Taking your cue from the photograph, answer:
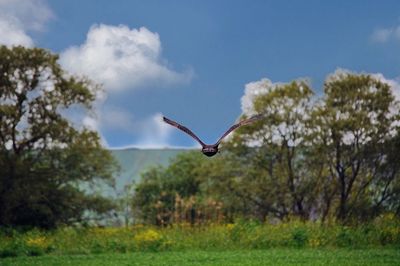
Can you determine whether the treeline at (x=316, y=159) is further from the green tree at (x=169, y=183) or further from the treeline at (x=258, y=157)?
the green tree at (x=169, y=183)

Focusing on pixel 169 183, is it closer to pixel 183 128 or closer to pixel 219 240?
pixel 219 240

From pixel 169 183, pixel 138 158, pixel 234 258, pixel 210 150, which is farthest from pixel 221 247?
pixel 138 158

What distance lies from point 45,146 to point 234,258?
1785cm

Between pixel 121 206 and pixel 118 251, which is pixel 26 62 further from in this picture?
pixel 118 251

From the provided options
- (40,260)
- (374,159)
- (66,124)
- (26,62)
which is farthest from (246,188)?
(40,260)

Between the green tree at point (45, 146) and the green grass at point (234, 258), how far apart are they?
14.1 m

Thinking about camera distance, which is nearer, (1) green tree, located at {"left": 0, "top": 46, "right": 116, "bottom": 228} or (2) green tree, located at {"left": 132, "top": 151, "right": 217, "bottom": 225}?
(1) green tree, located at {"left": 0, "top": 46, "right": 116, "bottom": 228}

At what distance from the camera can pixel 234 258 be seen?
1725cm

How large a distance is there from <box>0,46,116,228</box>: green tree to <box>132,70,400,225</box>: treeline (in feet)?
13.2

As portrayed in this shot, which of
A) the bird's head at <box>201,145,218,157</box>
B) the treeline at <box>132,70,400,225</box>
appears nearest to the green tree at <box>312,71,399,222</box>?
the treeline at <box>132,70,400,225</box>

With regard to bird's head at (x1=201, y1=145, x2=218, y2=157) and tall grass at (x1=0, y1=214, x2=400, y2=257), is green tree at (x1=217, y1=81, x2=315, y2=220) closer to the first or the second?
tall grass at (x1=0, y1=214, x2=400, y2=257)

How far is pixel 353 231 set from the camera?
22.0m

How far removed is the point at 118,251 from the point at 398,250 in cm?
701

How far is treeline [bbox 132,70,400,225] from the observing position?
1283 inches
